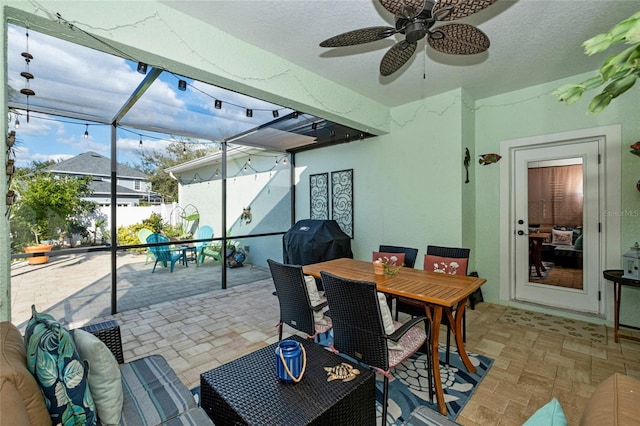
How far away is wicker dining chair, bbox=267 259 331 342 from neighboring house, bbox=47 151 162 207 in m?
2.97

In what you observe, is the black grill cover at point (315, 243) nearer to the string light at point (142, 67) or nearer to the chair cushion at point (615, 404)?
the string light at point (142, 67)

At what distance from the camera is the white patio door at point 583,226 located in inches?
133

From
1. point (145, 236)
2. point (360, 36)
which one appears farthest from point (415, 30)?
point (145, 236)

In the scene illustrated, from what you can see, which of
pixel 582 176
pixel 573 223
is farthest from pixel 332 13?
pixel 573 223

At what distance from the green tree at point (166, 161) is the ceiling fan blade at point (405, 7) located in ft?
12.9

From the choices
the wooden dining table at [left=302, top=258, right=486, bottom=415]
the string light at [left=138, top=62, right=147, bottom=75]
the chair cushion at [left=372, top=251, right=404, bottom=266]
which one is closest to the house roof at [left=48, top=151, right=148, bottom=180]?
the string light at [left=138, top=62, right=147, bottom=75]

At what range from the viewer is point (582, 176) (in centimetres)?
346

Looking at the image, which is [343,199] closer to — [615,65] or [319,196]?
[319,196]

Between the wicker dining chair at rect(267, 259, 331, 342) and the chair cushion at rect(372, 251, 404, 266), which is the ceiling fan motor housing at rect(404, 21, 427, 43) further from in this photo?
the chair cushion at rect(372, 251, 404, 266)

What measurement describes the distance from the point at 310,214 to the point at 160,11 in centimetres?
418

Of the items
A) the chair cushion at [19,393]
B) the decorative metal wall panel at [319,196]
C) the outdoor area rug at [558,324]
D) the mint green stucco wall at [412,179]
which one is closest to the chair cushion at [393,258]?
the mint green stucco wall at [412,179]

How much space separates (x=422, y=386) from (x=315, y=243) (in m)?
2.52

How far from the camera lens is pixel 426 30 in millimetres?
1751

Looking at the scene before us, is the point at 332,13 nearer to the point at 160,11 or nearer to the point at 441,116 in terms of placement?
the point at 160,11
